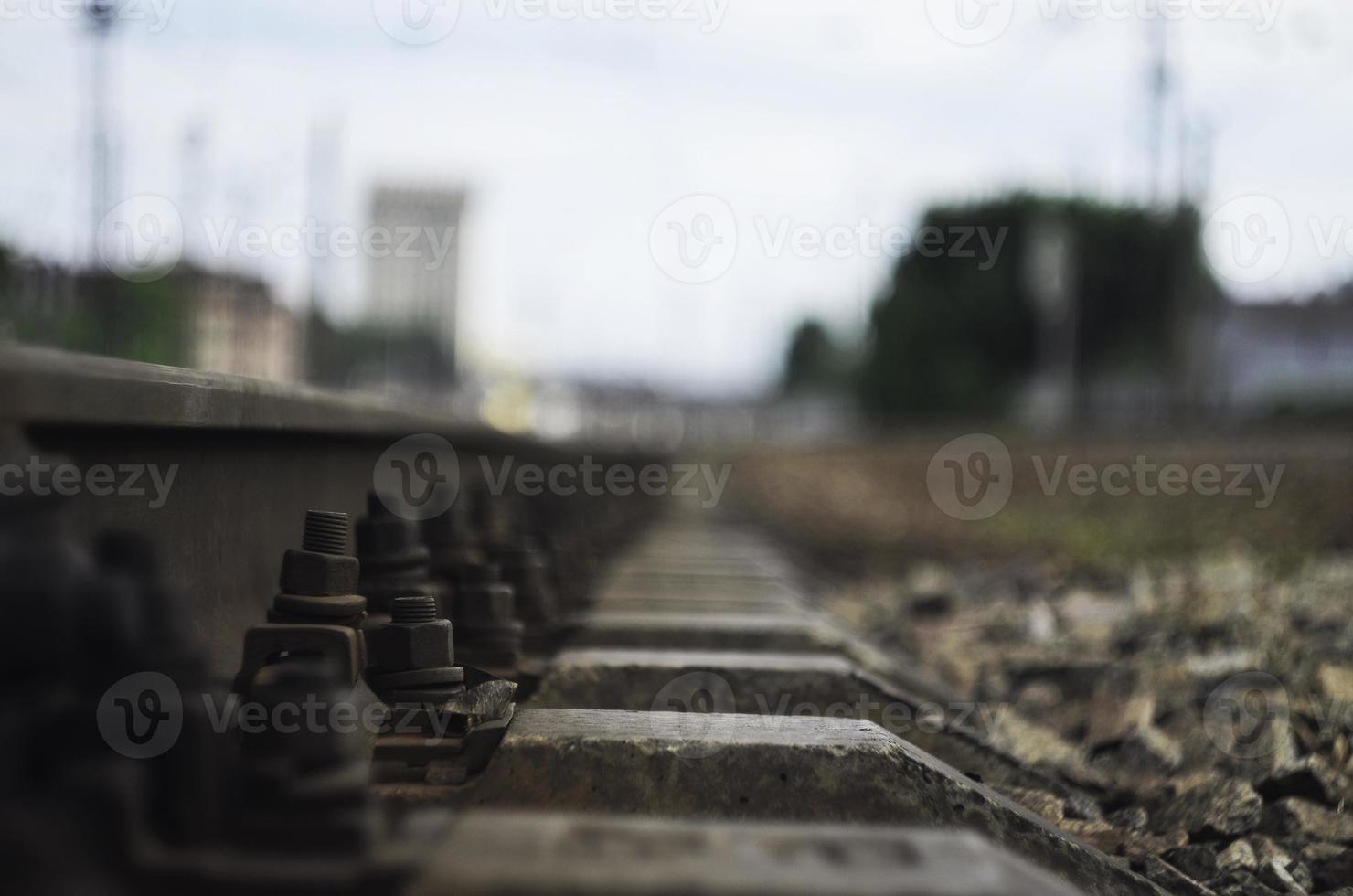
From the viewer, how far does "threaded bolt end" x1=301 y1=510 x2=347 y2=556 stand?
6.77 feet

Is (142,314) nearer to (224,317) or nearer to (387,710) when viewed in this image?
(224,317)

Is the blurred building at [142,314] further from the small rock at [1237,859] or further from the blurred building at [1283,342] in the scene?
the blurred building at [1283,342]

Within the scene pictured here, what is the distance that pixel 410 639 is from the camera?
2119 millimetres

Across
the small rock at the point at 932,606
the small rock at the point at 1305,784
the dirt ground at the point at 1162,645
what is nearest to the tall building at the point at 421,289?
the dirt ground at the point at 1162,645

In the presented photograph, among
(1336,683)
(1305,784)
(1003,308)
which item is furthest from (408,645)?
(1003,308)

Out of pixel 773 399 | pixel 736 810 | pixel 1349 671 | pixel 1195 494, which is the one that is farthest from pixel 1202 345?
Answer: pixel 773 399

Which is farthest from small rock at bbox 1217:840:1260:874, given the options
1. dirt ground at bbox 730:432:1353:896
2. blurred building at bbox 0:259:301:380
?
blurred building at bbox 0:259:301:380

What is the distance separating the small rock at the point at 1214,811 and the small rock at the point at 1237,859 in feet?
0.50

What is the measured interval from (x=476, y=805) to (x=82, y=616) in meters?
0.96

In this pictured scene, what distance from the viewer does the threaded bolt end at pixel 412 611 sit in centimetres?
214

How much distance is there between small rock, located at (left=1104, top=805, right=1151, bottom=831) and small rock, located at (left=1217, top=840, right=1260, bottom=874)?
0.20 metres

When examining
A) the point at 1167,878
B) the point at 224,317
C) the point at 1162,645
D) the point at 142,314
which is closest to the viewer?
the point at 1167,878

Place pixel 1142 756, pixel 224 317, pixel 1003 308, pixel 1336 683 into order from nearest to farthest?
pixel 1142 756 → pixel 1336 683 → pixel 224 317 → pixel 1003 308

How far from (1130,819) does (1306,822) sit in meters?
0.41
